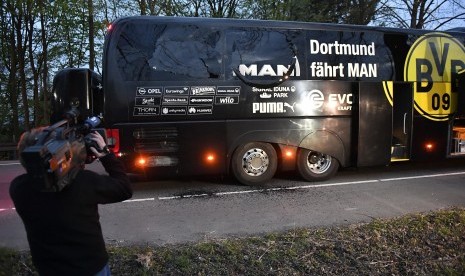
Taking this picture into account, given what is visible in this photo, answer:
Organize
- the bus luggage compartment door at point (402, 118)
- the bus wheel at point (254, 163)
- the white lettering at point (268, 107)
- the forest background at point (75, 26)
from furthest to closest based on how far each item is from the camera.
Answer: the forest background at point (75, 26) → the bus luggage compartment door at point (402, 118) → the bus wheel at point (254, 163) → the white lettering at point (268, 107)

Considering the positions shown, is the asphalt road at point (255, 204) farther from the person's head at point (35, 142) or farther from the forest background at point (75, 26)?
the forest background at point (75, 26)

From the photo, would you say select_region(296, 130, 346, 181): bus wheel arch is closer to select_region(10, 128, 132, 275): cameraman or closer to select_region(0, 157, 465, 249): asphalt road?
select_region(0, 157, 465, 249): asphalt road

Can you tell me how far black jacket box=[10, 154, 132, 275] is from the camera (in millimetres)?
2287

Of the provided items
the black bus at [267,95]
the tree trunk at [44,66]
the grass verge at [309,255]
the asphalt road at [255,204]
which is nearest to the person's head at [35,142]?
the grass verge at [309,255]

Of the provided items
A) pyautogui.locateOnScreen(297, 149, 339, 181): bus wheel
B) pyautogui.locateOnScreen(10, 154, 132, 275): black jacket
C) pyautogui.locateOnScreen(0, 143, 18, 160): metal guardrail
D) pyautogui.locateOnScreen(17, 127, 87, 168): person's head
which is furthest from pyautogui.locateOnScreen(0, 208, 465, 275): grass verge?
pyautogui.locateOnScreen(0, 143, 18, 160): metal guardrail

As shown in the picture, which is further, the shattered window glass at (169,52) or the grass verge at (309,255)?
the shattered window glass at (169,52)

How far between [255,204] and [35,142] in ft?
16.2

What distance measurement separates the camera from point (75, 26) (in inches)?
890

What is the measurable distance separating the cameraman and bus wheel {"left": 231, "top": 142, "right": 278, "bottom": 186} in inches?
212

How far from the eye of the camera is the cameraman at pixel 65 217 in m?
2.28

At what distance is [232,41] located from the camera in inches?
299

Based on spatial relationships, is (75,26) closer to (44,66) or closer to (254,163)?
(44,66)

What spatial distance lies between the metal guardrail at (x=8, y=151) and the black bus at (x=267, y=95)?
32.0ft

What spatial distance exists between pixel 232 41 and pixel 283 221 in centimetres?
341
